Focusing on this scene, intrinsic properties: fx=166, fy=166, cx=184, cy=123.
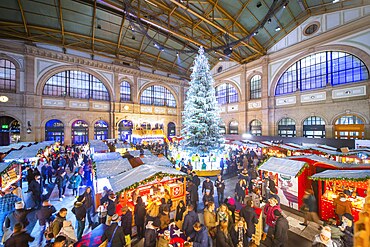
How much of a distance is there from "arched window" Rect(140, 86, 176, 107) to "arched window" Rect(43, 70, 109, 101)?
18.0 feet

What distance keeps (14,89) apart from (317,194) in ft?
81.8

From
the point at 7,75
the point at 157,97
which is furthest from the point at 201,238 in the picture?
the point at 157,97

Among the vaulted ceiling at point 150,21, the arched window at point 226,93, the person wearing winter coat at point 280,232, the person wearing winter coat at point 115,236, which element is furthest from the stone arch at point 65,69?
the person wearing winter coat at point 280,232

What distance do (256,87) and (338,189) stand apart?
17.3 meters

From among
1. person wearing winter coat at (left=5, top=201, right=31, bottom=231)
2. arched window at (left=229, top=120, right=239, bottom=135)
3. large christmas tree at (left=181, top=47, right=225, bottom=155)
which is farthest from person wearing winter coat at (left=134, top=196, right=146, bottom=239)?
arched window at (left=229, top=120, right=239, bottom=135)

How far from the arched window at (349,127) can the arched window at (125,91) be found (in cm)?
2364

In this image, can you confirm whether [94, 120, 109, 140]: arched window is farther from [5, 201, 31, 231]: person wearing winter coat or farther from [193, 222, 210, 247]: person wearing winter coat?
[193, 222, 210, 247]: person wearing winter coat

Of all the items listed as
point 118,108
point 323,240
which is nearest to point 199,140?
point 323,240

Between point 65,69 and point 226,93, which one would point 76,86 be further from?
point 226,93

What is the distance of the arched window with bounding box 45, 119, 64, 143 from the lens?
18250mm

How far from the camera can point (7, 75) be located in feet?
52.9

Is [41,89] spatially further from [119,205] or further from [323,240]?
[323,240]

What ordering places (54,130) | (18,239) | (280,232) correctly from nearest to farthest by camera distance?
(18,239), (280,232), (54,130)

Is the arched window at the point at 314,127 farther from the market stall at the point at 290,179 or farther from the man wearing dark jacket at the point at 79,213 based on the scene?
the man wearing dark jacket at the point at 79,213
